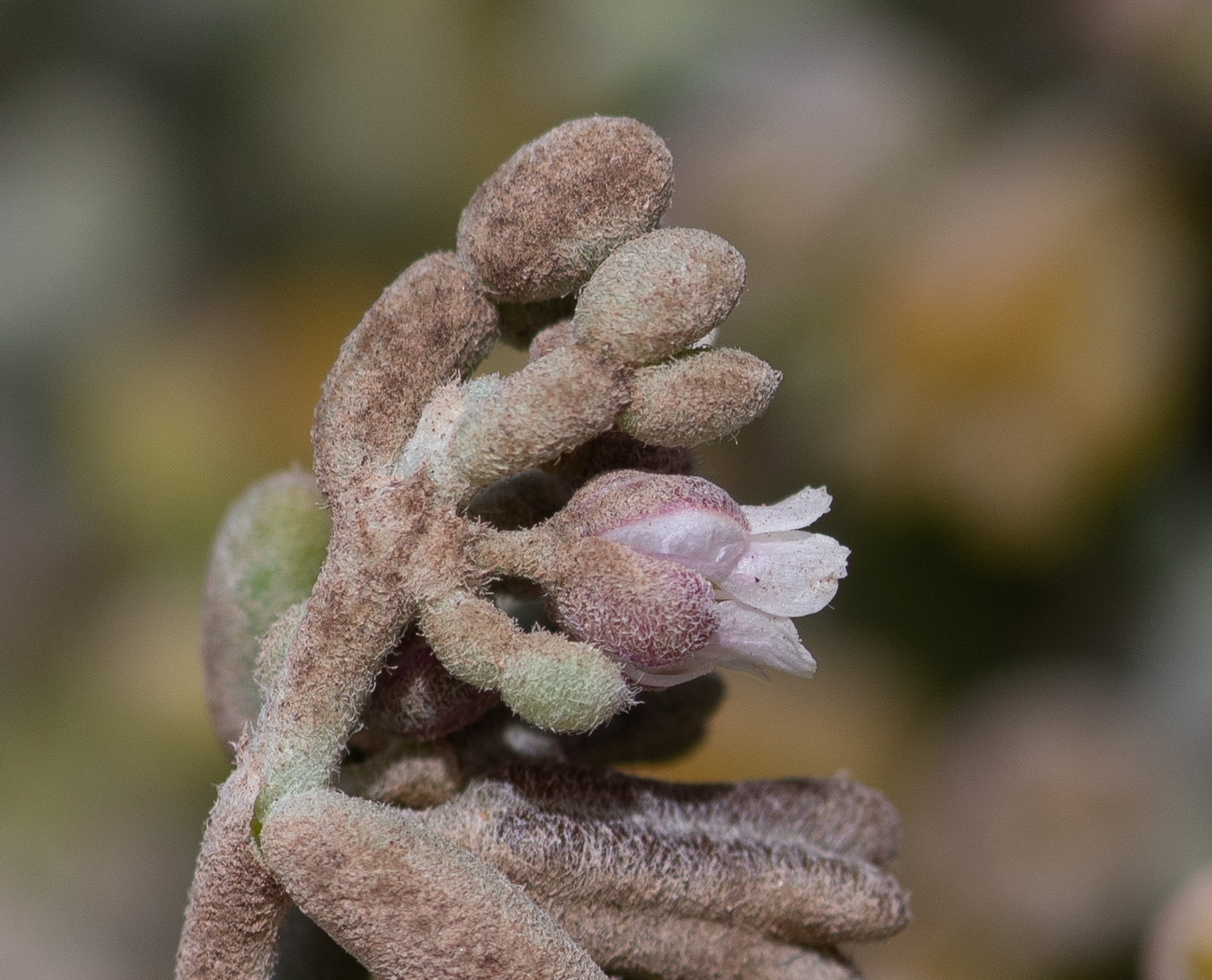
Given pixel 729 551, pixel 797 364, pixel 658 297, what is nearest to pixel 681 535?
pixel 729 551

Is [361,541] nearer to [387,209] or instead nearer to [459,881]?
[459,881]

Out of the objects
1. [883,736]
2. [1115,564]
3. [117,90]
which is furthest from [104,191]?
[1115,564]

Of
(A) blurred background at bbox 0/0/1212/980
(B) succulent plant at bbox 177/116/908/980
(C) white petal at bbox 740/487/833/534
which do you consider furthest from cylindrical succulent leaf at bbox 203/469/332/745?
(A) blurred background at bbox 0/0/1212/980

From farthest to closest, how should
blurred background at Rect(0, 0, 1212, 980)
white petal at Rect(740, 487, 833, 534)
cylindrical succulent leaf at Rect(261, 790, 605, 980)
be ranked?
blurred background at Rect(0, 0, 1212, 980)
white petal at Rect(740, 487, 833, 534)
cylindrical succulent leaf at Rect(261, 790, 605, 980)

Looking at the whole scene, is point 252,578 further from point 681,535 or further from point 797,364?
point 797,364

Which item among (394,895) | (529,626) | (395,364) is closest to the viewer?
(394,895)

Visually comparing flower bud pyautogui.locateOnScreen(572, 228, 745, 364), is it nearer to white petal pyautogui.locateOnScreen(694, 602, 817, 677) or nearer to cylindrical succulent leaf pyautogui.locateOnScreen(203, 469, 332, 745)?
white petal pyautogui.locateOnScreen(694, 602, 817, 677)

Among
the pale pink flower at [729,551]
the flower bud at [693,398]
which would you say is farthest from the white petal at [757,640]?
the flower bud at [693,398]
